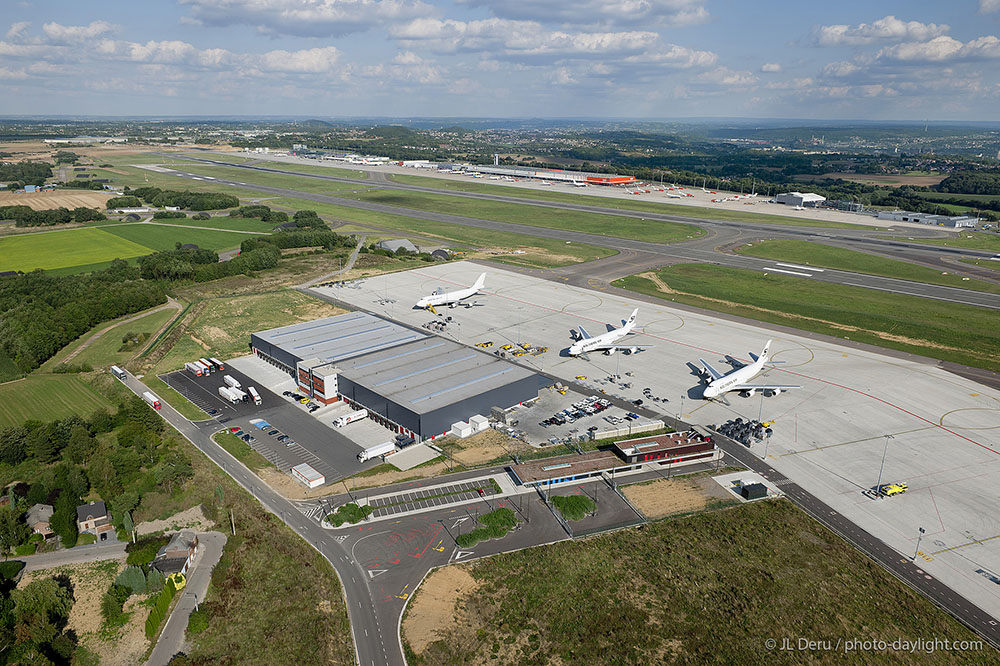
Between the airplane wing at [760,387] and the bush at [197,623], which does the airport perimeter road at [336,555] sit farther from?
the airplane wing at [760,387]

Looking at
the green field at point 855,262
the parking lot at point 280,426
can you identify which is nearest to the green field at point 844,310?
the green field at point 855,262

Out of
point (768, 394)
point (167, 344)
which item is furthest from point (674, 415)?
point (167, 344)

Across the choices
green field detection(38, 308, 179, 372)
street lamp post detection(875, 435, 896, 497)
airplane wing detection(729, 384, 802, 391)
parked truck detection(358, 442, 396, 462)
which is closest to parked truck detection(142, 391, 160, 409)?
green field detection(38, 308, 179, 372)

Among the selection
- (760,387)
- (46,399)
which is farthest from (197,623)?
(760,387)

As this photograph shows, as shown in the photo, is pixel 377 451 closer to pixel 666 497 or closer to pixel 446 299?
pixel 666 497

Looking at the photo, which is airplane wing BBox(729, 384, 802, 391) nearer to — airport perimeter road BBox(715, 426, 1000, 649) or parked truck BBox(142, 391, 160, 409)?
airport perimeter road BBox(715, 426, 1000, 649)
